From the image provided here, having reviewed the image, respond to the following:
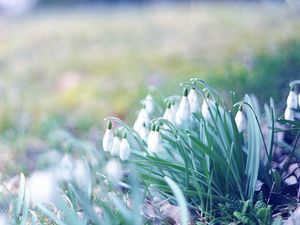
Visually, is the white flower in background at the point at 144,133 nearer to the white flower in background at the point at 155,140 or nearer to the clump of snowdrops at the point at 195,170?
the clump of snowdrops at the point at 195,170

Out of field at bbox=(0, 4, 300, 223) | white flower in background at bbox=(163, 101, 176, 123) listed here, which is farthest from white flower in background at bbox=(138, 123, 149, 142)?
field at bbox=(0, 4, 300, 223)

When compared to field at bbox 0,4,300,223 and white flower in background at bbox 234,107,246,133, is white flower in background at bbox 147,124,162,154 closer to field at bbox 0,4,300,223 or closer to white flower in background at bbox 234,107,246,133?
white flower in background at bbox 234,107,246,133

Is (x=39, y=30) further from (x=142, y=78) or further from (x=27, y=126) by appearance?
(x=27, y=126)

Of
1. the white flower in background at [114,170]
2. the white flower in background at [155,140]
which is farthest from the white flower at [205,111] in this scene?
the white flower in background at [114,170]

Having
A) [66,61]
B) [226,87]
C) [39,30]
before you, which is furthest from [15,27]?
[226,87]

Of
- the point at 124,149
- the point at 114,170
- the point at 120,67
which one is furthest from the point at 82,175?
the point at 120,67
